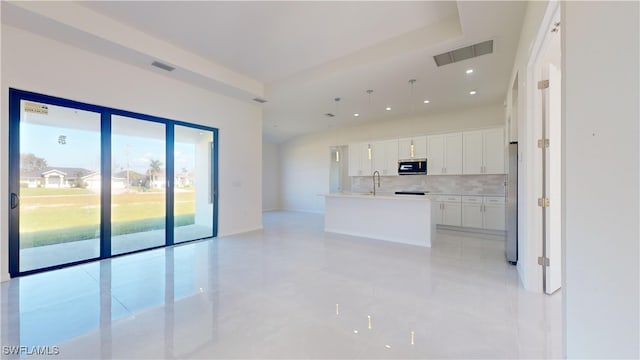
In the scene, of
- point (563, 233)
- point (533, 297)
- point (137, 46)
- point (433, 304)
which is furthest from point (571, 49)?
point (137, 46)

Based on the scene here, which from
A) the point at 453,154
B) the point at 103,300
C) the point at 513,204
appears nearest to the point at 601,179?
the point at 513,204

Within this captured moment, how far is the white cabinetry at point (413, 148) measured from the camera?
7102mm

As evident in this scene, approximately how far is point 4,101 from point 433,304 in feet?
18.2

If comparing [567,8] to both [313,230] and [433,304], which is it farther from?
[313,230]

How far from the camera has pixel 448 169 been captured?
6.73 metres

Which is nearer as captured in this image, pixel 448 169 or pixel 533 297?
pixel 533 297

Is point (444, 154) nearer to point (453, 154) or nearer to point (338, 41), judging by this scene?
point (453, 154)

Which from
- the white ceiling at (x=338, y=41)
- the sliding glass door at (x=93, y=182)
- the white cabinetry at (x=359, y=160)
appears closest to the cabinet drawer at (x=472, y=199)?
the white ceiling at (x=338, y=41)

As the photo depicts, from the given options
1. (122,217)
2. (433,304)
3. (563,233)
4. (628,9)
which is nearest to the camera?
(628,9)

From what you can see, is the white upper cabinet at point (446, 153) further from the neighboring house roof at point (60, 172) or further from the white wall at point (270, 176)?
the neighboring house roof at point (60, 172)

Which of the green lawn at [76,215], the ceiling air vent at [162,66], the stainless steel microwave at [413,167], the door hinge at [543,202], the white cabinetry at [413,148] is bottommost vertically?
the green lawn at [76,215]

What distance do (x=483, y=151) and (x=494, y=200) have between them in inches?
47.0

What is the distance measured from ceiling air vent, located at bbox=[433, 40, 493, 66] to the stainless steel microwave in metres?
3.29

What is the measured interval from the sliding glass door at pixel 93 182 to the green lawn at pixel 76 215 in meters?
0.01
